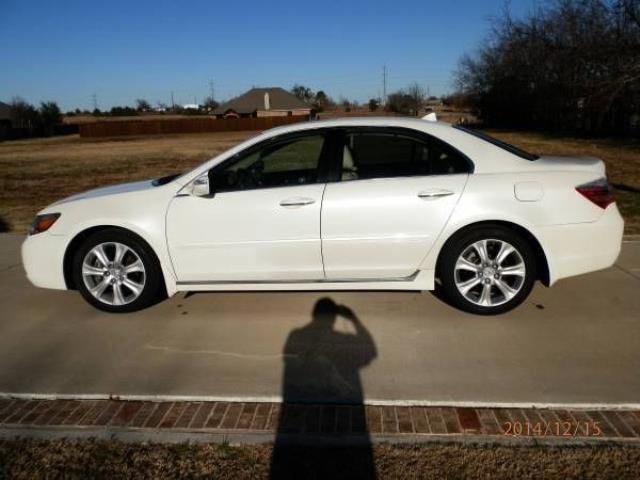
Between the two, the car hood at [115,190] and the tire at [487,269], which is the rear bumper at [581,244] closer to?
the tire at [487,269]

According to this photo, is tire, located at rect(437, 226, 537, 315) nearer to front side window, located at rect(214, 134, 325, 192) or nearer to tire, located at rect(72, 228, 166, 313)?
front side window, located at rect(214, 134, 325, 192)

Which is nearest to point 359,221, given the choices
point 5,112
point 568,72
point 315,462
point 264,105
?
point 315,462

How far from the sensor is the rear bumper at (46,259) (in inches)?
172

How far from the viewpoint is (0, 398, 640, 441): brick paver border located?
2.71 m

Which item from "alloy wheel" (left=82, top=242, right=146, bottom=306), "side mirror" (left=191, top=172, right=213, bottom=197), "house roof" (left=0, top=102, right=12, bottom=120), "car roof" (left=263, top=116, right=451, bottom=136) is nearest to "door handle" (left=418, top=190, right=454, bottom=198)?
"car roof" (left=263, top=116, right=451, bottom=136)

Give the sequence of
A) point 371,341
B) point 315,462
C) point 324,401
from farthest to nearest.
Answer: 1. point 371,341
2. point 324,401
3. point 315,462

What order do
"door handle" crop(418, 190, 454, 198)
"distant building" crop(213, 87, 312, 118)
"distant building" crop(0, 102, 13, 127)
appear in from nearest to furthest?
"door handle" crop(418, 190, 454, 198)
"distant building" crop(0, 102, 13, 127)
"distant building" crop(213, 87, 312, 118)

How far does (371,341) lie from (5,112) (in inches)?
2964

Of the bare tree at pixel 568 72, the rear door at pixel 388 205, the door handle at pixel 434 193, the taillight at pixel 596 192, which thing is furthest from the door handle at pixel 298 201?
the bare tree at pixel 568 72

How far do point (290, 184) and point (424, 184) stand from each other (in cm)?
103

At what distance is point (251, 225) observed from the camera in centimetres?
408

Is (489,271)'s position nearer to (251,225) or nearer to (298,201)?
(298,201)

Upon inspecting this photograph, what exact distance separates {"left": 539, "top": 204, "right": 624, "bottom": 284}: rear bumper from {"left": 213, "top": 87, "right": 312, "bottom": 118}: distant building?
2872 inches

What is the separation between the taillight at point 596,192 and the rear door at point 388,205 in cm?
86
